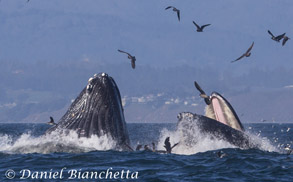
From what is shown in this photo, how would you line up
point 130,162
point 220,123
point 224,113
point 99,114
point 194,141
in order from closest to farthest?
point 130,162 → point 99,114 → point 220,123 → point 194,141 → point 224,113

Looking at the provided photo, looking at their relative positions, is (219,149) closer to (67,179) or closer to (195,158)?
(195,158)

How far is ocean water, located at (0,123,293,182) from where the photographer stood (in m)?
16.6

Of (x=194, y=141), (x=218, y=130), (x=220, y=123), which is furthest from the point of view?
(x=194, y=141)

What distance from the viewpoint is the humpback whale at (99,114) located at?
19.4m

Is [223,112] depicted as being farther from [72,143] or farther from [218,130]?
[72,143]

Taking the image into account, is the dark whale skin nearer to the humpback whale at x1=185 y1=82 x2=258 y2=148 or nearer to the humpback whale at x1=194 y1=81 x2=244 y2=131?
the humpback whale at x1=185 y1=82 x2=258 y2=148

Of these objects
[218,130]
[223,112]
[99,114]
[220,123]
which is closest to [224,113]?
[223,112]

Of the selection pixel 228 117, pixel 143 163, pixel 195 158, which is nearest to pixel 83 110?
pixel 143 163

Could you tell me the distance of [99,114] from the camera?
63.7ft

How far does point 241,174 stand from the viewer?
17172mm

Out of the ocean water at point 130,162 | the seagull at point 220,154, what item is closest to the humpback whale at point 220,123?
the ocean water at point 130,162

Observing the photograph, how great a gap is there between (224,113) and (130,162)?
4.45m

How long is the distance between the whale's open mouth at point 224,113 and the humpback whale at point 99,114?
366 cm

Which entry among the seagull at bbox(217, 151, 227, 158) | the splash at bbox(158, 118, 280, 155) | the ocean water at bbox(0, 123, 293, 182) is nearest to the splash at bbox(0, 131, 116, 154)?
the ocean water at bbox(0, 123, 293, 182)
